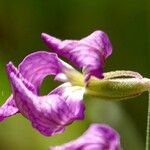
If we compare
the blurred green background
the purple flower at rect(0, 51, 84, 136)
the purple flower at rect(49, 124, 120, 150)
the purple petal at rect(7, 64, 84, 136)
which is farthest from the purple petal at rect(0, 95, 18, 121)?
the blurred green background

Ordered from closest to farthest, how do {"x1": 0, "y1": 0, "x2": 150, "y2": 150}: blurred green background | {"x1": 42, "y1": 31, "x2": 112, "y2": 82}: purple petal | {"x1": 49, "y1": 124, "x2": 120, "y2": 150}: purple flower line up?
{"x1": 49, "y1": 124, "x2": 120, "y2": 150}: purple flower, {"x1": 42, "y1": 31, "x2": 112, "y2": 82}: purple petal, {"x1": 0, "y1": 0, "x2": 150, "y2": 150}: blurred green background

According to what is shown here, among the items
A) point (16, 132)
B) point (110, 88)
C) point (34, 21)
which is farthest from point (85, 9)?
point (110, 88)

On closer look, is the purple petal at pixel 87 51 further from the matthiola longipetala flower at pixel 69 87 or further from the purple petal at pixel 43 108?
the purple petal at pixel 43 108

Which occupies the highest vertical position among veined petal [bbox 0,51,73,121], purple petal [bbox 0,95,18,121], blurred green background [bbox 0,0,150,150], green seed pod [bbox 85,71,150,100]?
veined petal [bbox 0,51,73,121]

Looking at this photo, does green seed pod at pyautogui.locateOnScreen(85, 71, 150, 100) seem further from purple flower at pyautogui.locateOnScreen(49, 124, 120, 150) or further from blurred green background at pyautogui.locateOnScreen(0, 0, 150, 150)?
blurred green background at pyautogui.locateOnScreen(0, 0, 150, 150)

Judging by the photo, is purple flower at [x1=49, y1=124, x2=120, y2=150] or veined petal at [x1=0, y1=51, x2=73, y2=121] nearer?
purple flower at [x1=49, y1=124, x2=120, y2=150]

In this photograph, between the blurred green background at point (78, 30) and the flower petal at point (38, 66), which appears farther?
the blurred green background at point (78, 30)

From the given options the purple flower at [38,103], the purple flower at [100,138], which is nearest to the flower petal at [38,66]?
the purple flower at [38,103]

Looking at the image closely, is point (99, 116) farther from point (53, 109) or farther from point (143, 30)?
point (53, 109)
